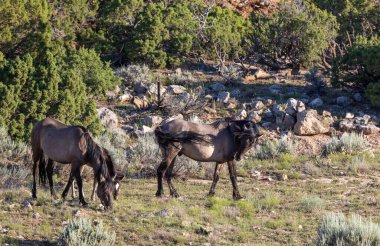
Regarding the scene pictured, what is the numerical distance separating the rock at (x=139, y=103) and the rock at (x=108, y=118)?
1.47 m

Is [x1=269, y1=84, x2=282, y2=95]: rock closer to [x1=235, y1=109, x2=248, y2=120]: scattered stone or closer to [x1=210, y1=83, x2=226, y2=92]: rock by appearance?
[x1=210, y1=83, x2=226, y2=92]: rock

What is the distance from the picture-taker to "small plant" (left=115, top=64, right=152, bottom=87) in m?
24.0

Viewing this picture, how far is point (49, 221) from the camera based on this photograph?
11.1 metres

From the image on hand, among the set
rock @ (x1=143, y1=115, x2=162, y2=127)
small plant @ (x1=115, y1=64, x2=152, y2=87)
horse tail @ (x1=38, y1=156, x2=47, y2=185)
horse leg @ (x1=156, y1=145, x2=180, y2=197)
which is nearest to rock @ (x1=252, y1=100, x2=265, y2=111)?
rock @ (x1=143, y1=115, x2=162, y2=127)

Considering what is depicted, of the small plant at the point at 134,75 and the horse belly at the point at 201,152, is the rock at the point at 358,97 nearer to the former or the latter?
Answer: the small plant at the point at 134,75

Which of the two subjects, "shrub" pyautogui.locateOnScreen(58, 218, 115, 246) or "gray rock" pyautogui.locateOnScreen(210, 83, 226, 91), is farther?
"gray rock" pyautogui.locateOnScreen(210, 83, 226, 91)

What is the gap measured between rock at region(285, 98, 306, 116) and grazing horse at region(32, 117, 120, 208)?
971 cm

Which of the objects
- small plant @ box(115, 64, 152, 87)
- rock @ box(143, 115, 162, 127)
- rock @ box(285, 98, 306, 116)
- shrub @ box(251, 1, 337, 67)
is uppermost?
shrub @ box(251, 1, 337, 67)

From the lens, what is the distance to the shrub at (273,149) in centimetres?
1833

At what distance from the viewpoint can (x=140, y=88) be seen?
932 inches

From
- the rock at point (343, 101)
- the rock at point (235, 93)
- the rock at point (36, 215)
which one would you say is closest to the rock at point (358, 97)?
the rock at point (343, 101)

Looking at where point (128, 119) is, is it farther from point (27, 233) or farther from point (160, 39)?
point (27, 233)

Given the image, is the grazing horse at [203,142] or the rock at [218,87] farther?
the rock at [218,87]

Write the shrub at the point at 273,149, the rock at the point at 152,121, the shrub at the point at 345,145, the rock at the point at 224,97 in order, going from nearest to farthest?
the shrub at the point at 273,149 → the shrub at the point at 345,145 → the rock at the point at 152,121 → the rock at the point at 224,97
